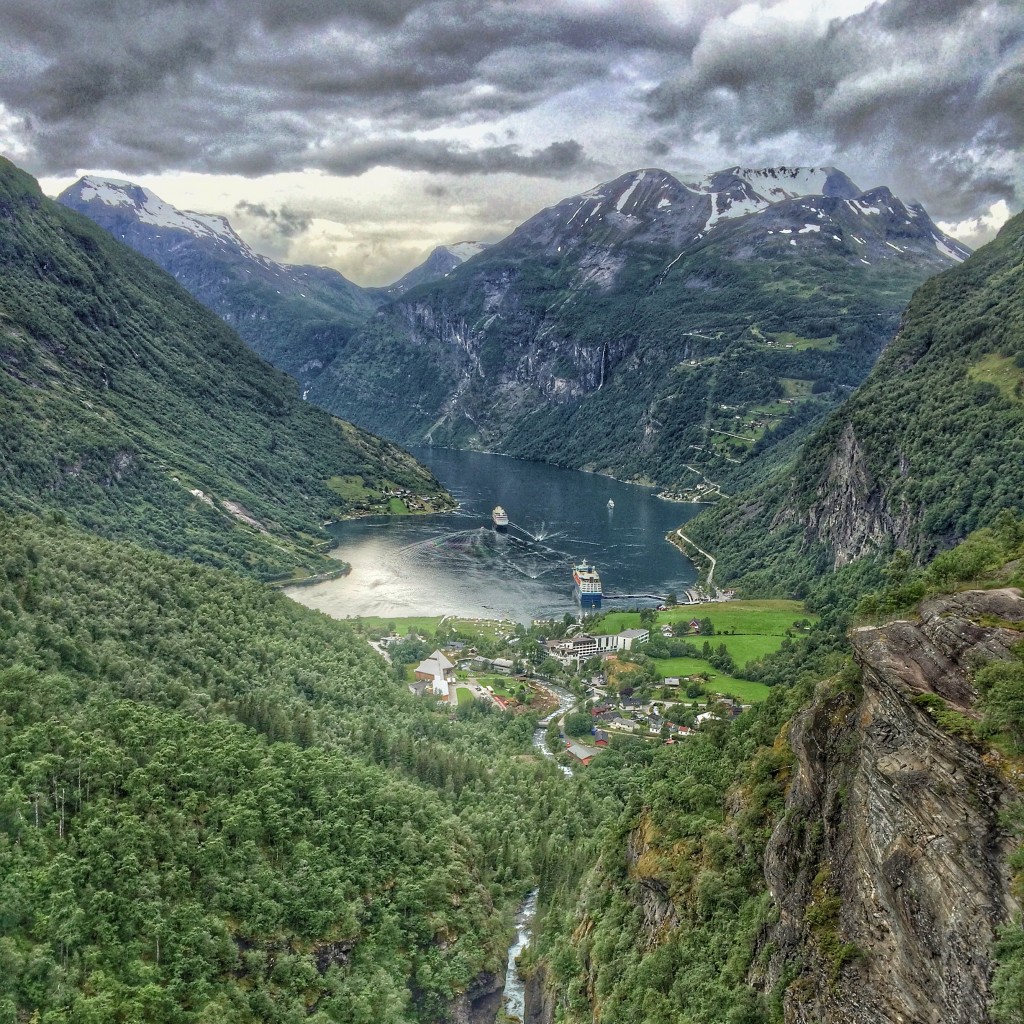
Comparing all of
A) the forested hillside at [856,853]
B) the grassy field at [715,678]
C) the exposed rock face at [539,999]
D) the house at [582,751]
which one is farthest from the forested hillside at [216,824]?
the grassy field at [715,678]

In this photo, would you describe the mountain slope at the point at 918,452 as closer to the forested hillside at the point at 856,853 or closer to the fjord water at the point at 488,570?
the fjord water at the point at 488,570

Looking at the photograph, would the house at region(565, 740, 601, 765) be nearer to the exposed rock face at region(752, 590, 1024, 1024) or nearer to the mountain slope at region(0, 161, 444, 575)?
the exposed rock face at region(752, 590, 1024, 1024)

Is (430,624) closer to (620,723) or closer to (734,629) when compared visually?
(734,629)

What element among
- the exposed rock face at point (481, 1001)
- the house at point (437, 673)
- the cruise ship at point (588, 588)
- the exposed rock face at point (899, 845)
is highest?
the cruise ship at point (588, 588)

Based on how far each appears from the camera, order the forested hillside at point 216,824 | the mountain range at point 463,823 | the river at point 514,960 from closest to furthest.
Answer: the mountain range at point 463,823, the forested hillside at point 216,824, the river at point 514,960

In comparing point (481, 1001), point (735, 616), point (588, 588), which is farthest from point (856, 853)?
point (588, 588)

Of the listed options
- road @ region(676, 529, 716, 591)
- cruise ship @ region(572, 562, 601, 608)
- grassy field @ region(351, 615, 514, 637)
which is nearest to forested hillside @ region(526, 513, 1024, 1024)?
grassy field @ region(351, 615, 514, 637)

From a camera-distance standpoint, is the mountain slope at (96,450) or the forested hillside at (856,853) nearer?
the forested hillside at (856,853)
